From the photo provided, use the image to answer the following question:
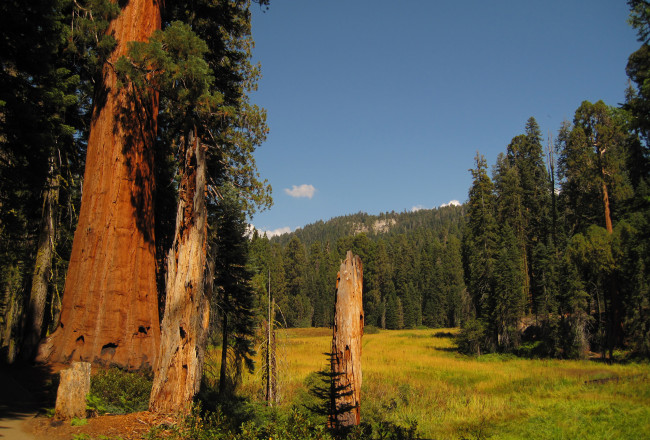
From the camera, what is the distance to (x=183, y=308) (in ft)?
22.0

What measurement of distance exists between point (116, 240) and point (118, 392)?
3222 mm

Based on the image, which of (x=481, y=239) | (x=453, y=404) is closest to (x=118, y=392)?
(x=453, y=404)

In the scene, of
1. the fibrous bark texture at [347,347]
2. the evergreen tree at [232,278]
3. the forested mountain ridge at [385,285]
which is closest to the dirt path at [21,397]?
the fibrous bark texture at [347,347]

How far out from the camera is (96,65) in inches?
380

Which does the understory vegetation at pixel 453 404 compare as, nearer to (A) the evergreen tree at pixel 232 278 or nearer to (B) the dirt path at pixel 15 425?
(B) the dirt path at pixel 15 425

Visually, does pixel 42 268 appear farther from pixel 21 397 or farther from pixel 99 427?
pixel 99 427

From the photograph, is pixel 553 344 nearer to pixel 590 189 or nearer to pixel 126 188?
pixel 590 189

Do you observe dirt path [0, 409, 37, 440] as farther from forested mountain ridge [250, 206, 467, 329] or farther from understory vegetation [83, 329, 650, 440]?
forested mountain ridge [250, 206, 467, 329]

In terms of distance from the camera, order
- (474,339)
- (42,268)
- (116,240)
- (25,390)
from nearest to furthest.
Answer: (25,390) < (116,240) < (42,268) < (474,339)

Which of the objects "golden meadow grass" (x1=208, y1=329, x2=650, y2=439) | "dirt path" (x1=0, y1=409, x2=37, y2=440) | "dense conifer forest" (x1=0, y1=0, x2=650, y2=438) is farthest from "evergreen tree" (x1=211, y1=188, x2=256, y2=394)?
"dirt path" (x1=0, y1=409, x2=37, y2=440)

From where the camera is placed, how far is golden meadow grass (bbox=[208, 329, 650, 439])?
35.8 ft

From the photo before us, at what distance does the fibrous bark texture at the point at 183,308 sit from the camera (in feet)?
21.1

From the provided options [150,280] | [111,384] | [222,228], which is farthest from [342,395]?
[222,228]

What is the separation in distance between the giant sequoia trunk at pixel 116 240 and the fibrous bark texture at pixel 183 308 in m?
2.57
